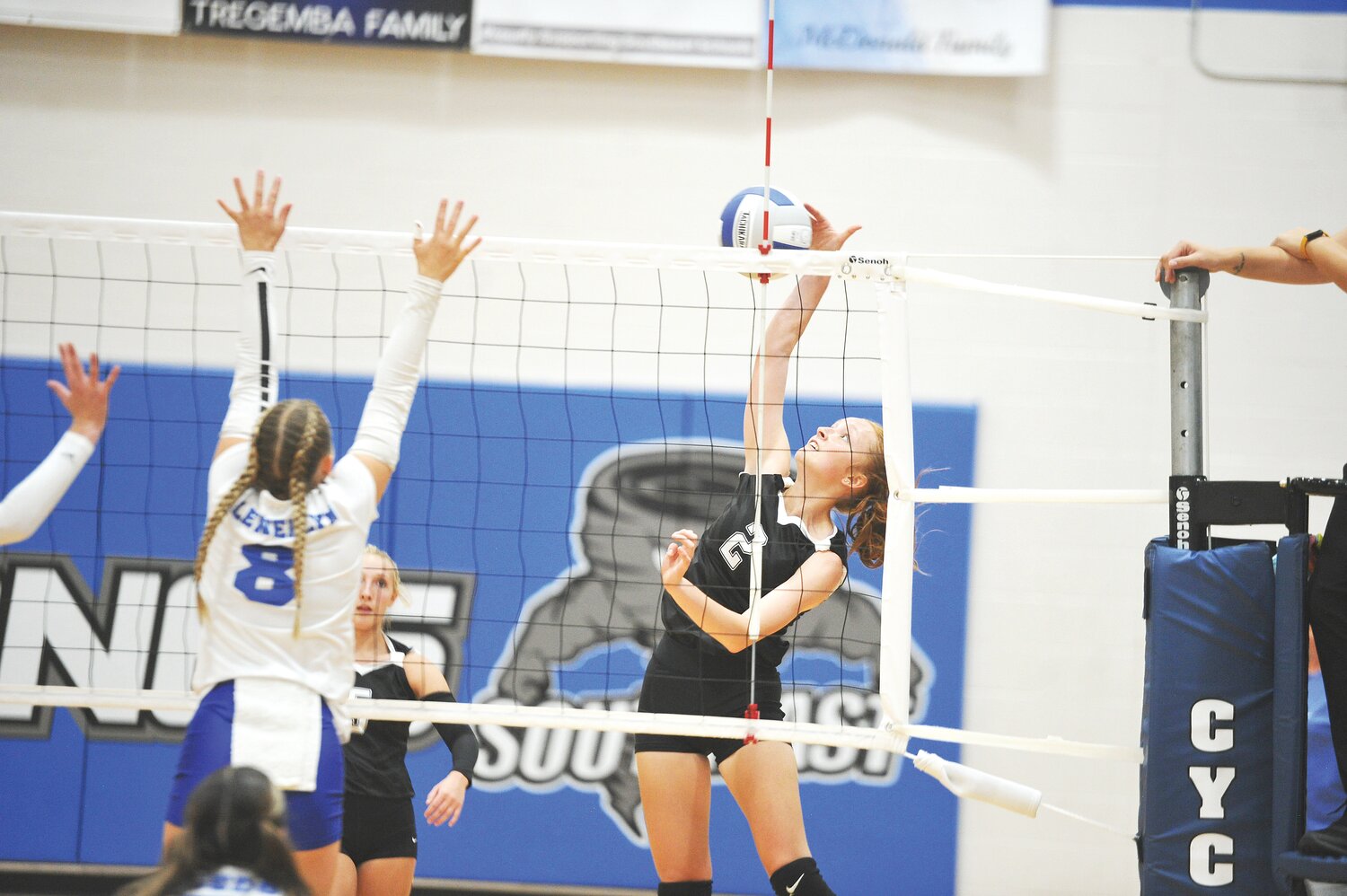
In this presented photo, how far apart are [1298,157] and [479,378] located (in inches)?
150

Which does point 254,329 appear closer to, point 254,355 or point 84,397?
point 254,355

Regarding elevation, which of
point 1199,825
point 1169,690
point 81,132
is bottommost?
point 1199,825

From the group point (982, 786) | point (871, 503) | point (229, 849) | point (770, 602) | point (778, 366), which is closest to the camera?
point (229, 849)

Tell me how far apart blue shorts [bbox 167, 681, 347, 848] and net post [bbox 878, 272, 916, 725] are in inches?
57.9

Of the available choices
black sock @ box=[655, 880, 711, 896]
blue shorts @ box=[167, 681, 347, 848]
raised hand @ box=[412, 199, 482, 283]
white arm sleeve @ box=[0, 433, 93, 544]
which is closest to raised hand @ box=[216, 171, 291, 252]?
raised hand @ box=[412, 199, 482, 283]

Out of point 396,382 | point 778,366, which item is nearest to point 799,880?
point 778,366

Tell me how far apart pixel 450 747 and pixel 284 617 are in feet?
4.17

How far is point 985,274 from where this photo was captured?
17.8ft

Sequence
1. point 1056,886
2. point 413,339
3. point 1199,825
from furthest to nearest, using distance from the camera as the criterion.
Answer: point 1056,886, point 1199,825, point 413,339

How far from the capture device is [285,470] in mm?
2461

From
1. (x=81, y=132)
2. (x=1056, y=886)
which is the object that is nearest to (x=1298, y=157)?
(x=1056, y=886)

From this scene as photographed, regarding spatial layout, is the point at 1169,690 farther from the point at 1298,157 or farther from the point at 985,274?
the point at 1298,157

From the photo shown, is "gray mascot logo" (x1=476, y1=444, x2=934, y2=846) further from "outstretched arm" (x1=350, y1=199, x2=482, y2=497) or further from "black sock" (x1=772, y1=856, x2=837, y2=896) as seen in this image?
"outstretched arm" (x1=350, y1=199, x2=482, y2=497)

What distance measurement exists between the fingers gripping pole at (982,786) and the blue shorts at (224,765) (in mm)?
1531
